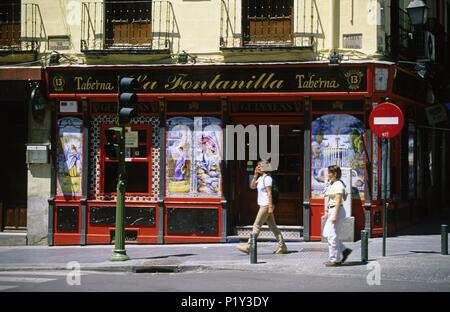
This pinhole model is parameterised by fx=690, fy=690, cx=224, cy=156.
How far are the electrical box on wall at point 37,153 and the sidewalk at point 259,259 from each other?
2145 mm

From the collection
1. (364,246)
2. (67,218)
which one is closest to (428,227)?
(364,246)

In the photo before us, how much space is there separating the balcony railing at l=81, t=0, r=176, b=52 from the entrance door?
3509mm

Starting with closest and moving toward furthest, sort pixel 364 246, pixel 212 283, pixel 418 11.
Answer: pixel 212 283
pixel 364 246
pixel 418 11

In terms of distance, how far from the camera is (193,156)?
54.1 ft

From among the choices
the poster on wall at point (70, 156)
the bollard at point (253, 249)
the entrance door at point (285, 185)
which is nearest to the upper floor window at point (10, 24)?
the poster on wall at point (70, 156)

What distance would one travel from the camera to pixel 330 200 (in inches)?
489

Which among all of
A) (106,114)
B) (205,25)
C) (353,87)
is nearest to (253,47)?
(205,25)

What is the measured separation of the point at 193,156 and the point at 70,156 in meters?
3.13

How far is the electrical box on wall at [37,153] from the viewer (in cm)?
1705

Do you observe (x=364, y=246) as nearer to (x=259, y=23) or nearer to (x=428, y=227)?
(x=259, y=23)

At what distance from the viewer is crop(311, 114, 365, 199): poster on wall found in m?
15.7
